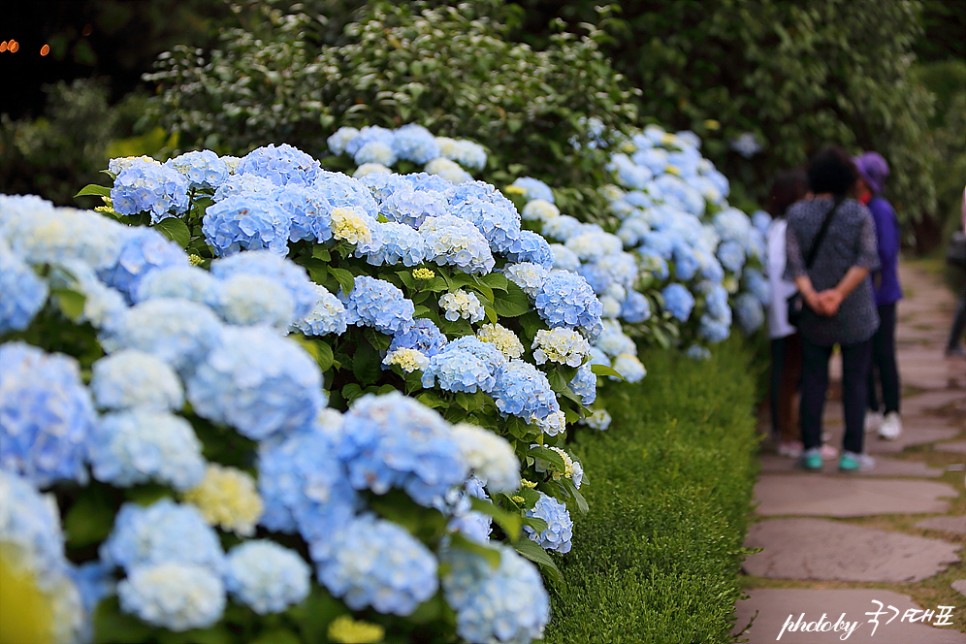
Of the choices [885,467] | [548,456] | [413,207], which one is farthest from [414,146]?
[885,467]

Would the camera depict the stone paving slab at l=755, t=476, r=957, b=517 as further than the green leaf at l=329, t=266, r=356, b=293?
Yes

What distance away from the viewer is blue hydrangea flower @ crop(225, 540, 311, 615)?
4.68 feet

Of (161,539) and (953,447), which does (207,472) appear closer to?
(161,539)

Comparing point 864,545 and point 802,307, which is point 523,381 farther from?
point 802,307

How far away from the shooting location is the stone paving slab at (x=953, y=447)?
5492 mm

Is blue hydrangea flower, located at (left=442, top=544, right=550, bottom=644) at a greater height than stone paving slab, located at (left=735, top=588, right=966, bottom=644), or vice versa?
blue hydrangea flower, located at (left=442, top=544, right=550, bottom=644)

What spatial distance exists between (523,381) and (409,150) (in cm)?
149

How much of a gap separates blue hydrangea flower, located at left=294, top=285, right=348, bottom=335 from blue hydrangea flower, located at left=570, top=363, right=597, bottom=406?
2.64 ft

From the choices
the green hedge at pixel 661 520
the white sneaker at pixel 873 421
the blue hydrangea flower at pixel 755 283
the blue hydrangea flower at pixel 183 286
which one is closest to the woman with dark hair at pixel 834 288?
the green hedge at pixel 661 520

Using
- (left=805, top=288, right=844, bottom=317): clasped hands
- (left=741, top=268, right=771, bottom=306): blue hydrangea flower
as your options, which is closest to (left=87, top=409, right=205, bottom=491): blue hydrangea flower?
(left=805, top=288, right=844, bottom=317): clasped hands

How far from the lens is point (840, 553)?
13.0 feet

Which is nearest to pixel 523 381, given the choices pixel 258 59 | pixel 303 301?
pixel 303 301

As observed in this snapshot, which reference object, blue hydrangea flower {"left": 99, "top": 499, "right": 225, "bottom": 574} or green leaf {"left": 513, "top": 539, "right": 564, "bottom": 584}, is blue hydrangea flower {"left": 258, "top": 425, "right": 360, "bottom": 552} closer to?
blue hydrangea flower {"left": 99, "top": 499, "right": 225, "bottom": 574}

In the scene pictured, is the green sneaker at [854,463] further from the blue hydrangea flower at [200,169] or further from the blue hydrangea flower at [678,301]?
the blue hydrangea flower at [200,169]
